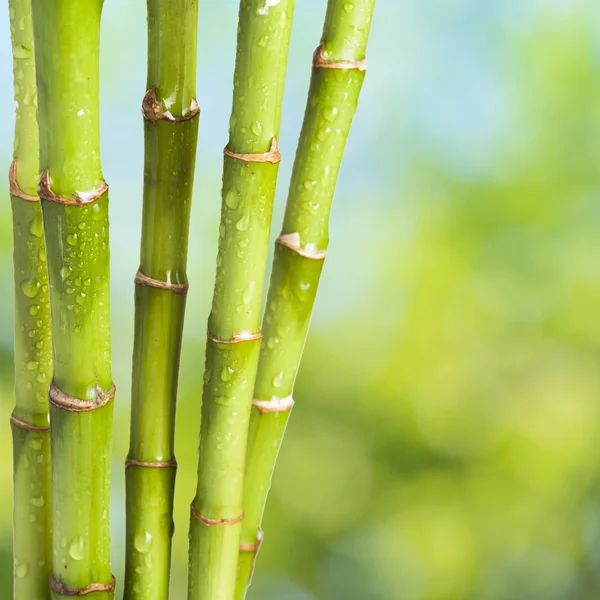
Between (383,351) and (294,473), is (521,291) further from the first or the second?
(294,473)

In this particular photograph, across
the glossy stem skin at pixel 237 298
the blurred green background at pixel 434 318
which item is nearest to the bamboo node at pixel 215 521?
the glossy stem skin at pixel 237 298

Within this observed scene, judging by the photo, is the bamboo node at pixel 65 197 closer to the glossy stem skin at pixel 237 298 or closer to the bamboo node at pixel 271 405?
the glossy stem skin at pixel 237 298

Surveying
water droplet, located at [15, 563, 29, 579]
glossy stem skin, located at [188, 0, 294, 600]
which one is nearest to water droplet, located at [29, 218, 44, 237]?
glossy stem skin, located at [188, 0, 294, 600]

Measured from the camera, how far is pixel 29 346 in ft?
1.57

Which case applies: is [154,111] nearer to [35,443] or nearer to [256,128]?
[256,128]

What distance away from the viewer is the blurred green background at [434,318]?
0.95m

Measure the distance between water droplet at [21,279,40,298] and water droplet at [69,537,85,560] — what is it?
143 millimetres

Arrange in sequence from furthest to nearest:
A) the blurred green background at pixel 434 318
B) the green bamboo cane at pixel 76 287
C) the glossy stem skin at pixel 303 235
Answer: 1. the blurred green background at pixel 434 318
2. the glossy stem skin at pixel 303 235
3. the green bamboo cane at pixel 76 287

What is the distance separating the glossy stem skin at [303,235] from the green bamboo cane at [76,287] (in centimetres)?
11

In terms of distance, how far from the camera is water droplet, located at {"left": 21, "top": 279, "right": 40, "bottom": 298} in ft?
1.53

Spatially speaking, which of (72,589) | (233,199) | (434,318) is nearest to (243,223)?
→ (233,199)

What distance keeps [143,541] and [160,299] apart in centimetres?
16

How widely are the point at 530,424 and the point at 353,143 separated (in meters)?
0.42

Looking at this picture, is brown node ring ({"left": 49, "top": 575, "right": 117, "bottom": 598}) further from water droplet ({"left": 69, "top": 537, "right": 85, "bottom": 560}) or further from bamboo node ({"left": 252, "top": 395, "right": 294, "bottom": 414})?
bamboo node ({"left": 252, "top": 395, "right": 294, "bottom": 414})
